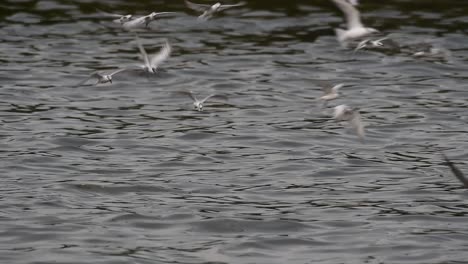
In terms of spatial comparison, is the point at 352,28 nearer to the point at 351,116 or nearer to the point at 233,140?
the point at 351,116

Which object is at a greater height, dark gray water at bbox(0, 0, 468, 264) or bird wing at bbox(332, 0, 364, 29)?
bird wing at bbox(332, 0, 364, 29)

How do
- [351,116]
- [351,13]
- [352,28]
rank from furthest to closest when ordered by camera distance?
[352,28], [351,13], [351,116]

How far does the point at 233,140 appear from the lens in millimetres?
15977

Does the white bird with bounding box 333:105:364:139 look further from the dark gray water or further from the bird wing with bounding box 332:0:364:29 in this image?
the bird wing with bounding box 332:0:364:29

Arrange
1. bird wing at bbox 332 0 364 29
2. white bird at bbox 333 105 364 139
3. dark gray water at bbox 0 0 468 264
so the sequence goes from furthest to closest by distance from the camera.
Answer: bird wing at bbox 332 0 364 29 < white bird at bbox 333 105 364 139 < dark gray water at bbox 0 0 468 264

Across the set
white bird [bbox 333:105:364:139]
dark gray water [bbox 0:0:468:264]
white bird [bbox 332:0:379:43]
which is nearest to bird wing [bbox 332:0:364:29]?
white bird [bbox 332:0:379:43]

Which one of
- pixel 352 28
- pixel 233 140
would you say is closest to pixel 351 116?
pixel 352 28

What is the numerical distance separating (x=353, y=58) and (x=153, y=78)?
123 inches

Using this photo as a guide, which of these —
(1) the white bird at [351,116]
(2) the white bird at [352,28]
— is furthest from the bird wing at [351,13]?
(1) the white bird at [351,116]

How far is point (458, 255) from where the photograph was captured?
453 inches

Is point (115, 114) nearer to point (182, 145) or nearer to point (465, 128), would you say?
point (182, 145)

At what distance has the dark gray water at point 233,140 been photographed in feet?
39.5

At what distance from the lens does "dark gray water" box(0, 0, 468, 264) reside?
12.0 metres

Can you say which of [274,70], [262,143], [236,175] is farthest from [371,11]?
[236,175]
